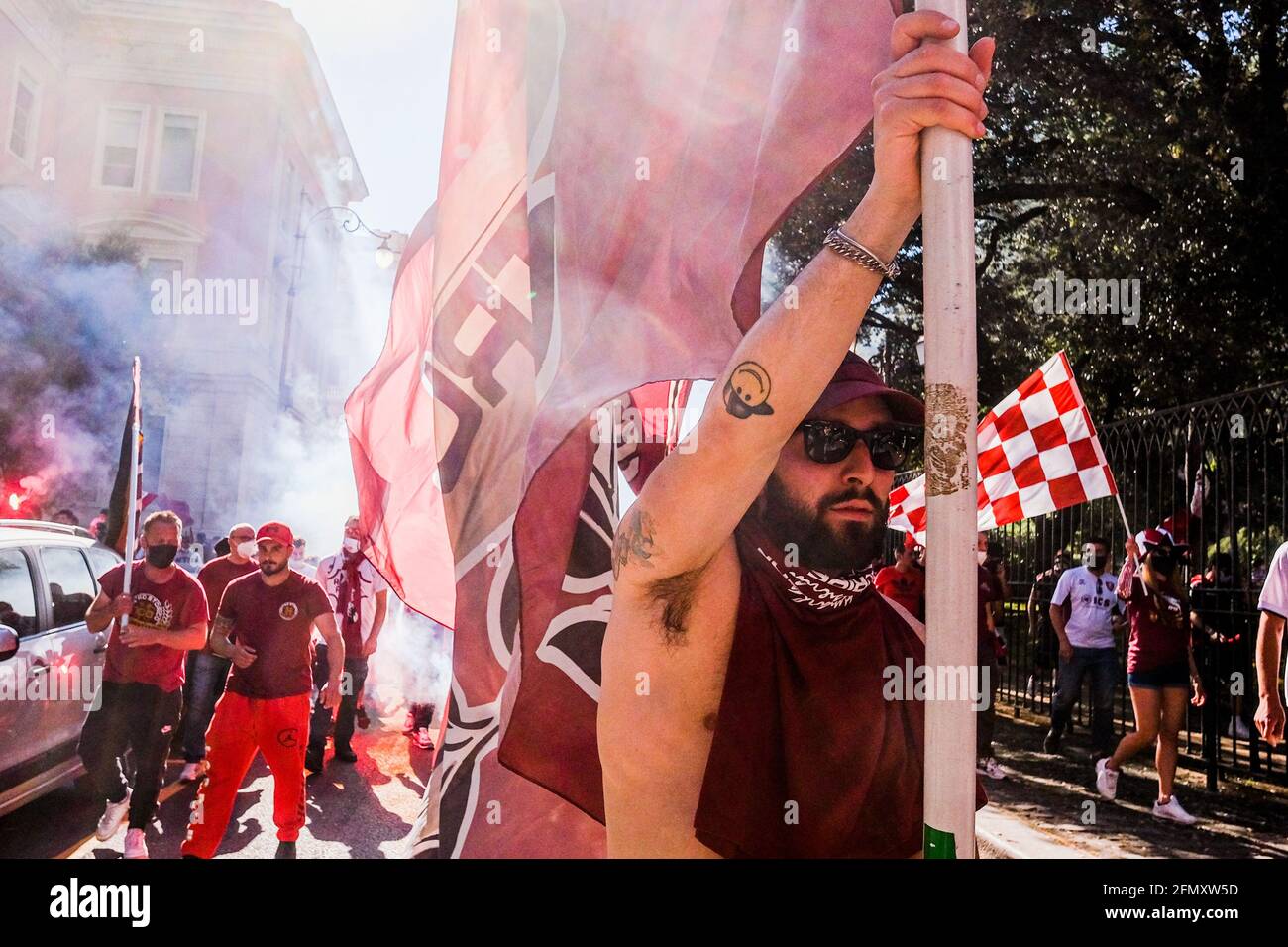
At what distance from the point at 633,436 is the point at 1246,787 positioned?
687 cm

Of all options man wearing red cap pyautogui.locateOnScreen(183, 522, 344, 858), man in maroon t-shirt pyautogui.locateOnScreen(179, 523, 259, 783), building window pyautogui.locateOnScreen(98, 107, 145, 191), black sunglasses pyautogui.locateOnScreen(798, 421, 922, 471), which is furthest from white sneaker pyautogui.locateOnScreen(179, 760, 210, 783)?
building window pyautogui.locateOnScreen(98, 107, 145, 191)

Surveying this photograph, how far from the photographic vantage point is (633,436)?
2.43 m

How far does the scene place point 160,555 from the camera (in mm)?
5980

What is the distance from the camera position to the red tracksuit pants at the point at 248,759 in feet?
15.5

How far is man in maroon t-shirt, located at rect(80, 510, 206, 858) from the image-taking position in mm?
5641

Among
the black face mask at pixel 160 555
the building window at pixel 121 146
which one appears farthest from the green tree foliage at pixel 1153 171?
the building window at pixel 121 146

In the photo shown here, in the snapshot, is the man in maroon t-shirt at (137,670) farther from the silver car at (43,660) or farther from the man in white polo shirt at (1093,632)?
the man in white polo shirt at (1093,632)

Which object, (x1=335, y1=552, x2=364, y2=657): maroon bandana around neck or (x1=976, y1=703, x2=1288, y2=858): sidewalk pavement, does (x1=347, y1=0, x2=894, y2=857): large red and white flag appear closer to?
(x1=976, y1=703, x2=1288, y2=858): sidewalk pavement

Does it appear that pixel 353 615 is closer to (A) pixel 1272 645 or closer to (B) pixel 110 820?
(B) pixel 110 820

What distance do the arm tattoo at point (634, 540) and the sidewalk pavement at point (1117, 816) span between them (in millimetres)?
4524

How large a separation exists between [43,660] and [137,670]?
0.58 m

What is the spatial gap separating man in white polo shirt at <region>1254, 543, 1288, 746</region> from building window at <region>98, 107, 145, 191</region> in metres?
25.9
